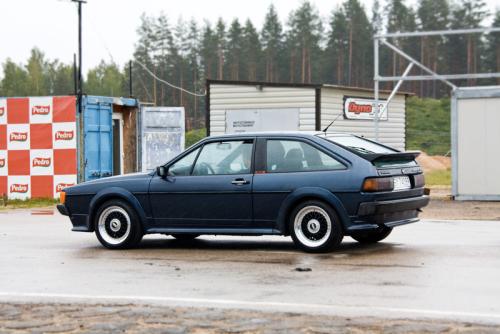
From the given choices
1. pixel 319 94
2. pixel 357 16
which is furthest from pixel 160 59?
pixel 319 94

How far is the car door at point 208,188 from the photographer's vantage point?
10.9m

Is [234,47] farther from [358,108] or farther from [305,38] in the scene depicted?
[358,108]

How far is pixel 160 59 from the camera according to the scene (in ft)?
329

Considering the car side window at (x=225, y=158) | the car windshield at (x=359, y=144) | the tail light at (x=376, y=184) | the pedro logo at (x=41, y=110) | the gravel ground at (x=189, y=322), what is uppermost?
the pedro logo at (x=41, y=110)

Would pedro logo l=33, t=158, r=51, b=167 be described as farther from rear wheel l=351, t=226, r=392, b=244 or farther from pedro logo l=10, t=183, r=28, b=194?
rear wheel l=351, t=226, r=392, b=244

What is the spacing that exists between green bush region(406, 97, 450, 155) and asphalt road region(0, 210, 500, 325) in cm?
6322

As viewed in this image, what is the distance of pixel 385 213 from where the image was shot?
413 inches

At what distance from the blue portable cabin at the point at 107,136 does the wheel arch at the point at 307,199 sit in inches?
572

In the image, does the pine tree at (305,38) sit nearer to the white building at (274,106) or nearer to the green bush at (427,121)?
the green bush at (427,121)

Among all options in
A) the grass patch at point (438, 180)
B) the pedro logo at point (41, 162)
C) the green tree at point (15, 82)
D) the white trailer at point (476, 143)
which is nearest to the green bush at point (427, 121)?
the grass patch at point (438, 180)

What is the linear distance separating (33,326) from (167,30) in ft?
318

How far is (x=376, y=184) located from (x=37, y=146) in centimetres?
1573

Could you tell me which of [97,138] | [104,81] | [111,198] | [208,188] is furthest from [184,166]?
[104,81]

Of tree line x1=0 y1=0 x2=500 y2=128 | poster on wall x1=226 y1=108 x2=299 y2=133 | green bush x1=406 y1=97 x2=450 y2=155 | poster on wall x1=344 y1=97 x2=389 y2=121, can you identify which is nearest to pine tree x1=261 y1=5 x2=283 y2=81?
tree line x1=0 y1=0 x2=500 y2=128
